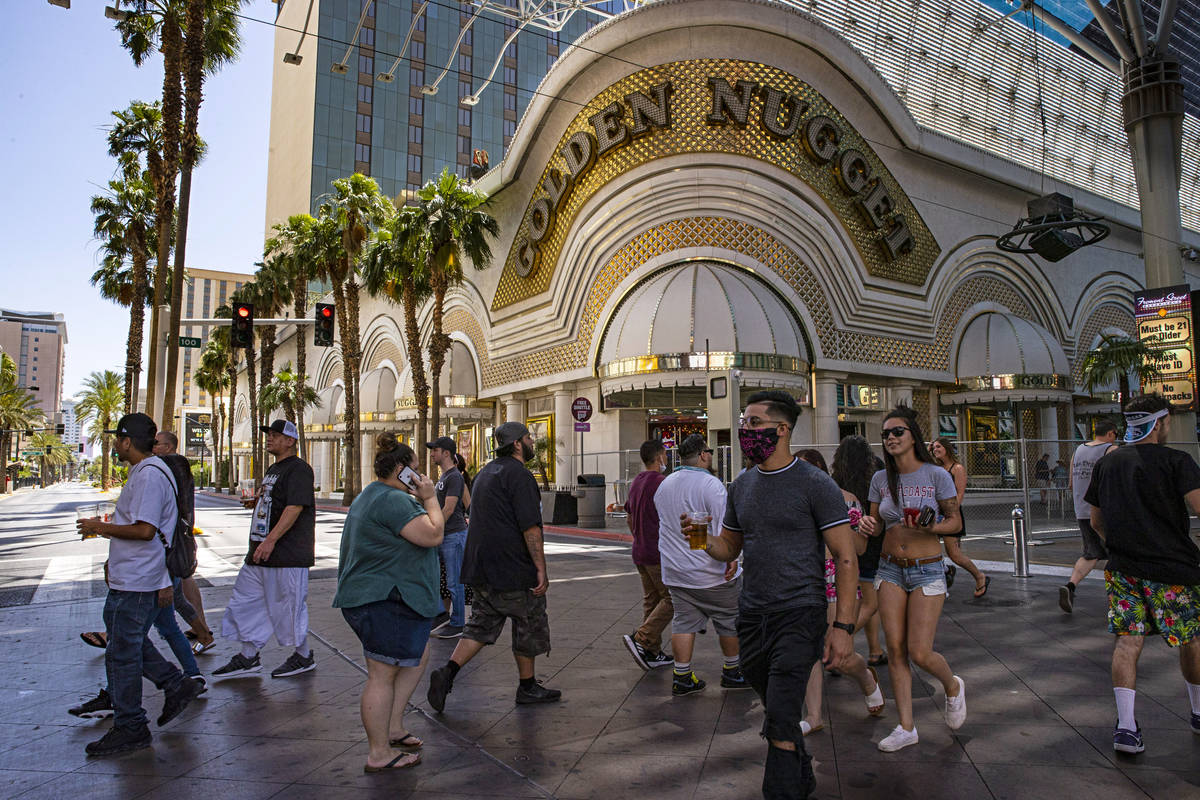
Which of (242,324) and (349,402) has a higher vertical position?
(242,324)

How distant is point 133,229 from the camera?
93.8 ft

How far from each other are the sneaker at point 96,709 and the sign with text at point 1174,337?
2024 cm

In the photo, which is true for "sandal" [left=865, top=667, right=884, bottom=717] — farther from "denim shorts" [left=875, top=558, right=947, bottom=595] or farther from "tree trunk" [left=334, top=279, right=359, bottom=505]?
"tree trunk" [left=334, top=279, right=359, bottom=505]

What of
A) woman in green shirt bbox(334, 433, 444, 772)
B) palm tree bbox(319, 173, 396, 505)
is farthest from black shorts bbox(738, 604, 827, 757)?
palm tree bbox(319, 173, 396, 505)

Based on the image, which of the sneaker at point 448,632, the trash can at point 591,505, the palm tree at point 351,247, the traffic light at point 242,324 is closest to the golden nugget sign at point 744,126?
the palm tree at point 351,247

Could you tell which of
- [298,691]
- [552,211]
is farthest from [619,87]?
[298,691]

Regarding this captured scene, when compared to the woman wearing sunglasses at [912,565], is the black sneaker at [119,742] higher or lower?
lower

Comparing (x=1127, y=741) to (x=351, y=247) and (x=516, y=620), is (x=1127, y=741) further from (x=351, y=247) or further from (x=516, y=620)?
(x=351, y=247)

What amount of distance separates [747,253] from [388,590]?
21280 mm

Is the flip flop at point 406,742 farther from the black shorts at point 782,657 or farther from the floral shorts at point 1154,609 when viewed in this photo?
the floral shorts at point 1154,609

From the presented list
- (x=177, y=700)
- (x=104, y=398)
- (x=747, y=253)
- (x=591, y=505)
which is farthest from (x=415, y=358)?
(x=104, y=398)

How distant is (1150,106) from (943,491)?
21.4 metres

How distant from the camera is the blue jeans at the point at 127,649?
4.61 metres

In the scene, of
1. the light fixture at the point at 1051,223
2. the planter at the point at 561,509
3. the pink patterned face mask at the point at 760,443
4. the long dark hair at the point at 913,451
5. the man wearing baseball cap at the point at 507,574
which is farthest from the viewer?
the planter at the point at 561,509
